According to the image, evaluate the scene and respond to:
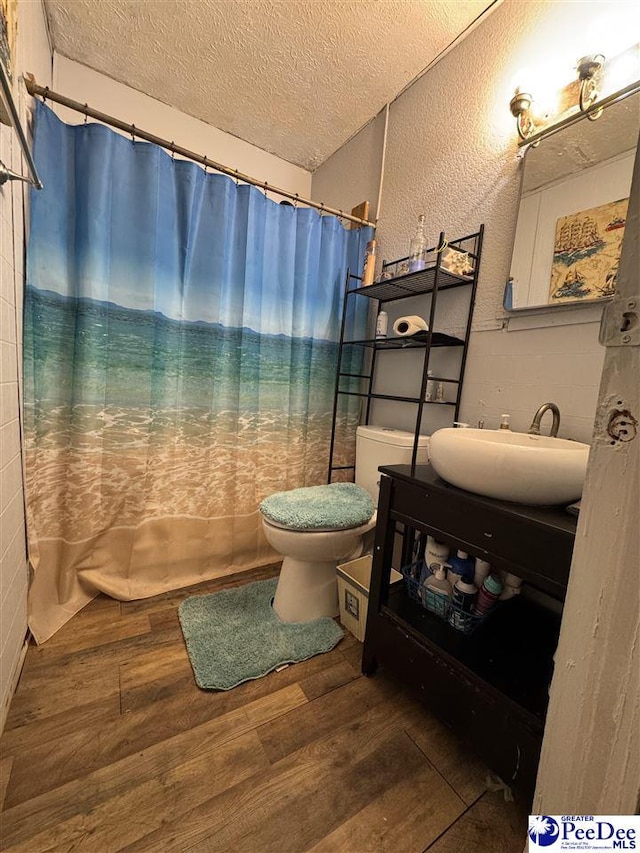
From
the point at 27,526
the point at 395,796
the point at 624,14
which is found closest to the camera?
the point at 395,796

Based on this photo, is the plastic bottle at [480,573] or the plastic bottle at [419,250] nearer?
the plastic bottle at [480,573]

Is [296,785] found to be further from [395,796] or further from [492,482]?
[492,482]

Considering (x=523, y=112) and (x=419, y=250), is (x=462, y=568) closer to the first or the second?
(x=419, y=250)

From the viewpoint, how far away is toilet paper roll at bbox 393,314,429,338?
1.33 meters

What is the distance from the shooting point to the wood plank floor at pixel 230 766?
27.3 inches

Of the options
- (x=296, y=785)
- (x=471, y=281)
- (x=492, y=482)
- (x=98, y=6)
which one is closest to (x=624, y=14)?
(x=471, y=281)

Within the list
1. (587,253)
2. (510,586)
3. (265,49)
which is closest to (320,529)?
(510,586)

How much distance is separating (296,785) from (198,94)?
259 cm

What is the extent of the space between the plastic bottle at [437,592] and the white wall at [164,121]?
2.17m

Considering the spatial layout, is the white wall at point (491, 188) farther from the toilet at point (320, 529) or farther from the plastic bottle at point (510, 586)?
the plastic bottle at point (510, 586)

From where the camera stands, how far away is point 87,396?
126cm

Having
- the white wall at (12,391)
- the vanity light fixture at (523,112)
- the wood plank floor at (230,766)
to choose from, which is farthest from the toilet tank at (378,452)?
the white wall at (12,391)

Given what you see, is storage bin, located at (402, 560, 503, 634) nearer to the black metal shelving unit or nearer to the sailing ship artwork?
the black metal shelving unit

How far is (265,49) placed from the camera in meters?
1.33
